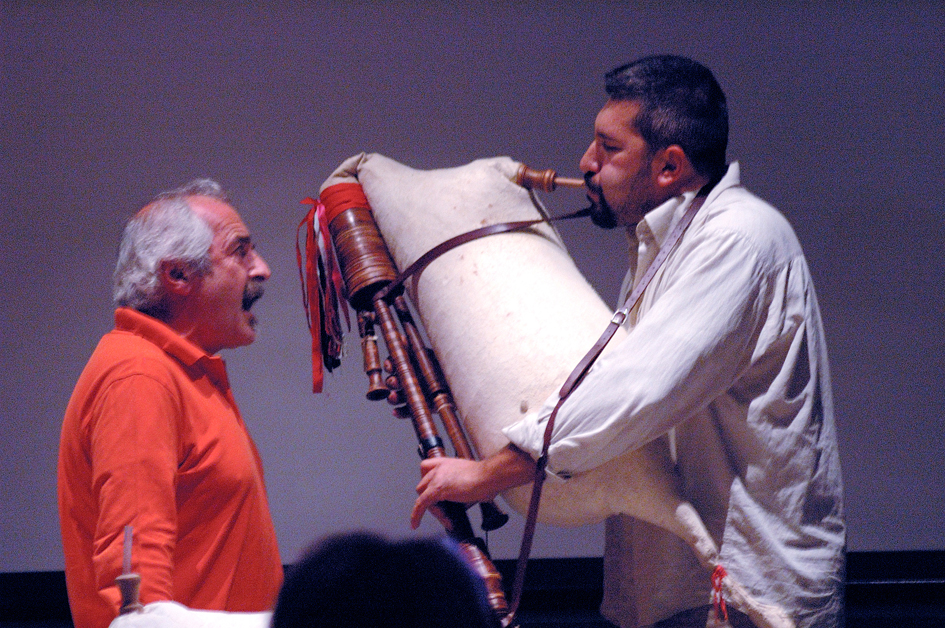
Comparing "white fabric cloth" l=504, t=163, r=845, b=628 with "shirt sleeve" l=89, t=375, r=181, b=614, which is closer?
"shirt sleeve" l=89, t=375, r=181, b=614

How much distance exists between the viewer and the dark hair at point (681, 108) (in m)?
1.62

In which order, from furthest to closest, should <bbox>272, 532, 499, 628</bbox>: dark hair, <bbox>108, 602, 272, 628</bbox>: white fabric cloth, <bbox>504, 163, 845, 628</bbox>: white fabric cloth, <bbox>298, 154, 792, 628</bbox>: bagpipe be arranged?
<bbox>298, 154, 792, 628</bbox>: bagpipe → <bbox>504, 163, 845, 628</bbox>: white fabric cloth → <bbox>108, 602, 272, 628</bbox>: white fabric cloth → <bbox>272, 532, 499, 628</bbox>: dark hair

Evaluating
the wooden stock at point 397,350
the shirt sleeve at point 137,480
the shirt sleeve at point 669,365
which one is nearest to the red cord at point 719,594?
the shirt sleeve at point 669,365

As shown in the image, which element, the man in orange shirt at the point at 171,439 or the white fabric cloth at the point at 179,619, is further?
the man in orange shirt at the point at 171,439

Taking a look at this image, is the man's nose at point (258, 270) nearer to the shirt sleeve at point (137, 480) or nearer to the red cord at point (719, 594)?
the shirt sleeve at point (137, 480)

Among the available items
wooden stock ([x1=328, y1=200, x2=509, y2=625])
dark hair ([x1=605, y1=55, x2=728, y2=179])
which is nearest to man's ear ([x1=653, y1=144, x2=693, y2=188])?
dark hair ([x1=605, y1=55, x2=728, y2=179])

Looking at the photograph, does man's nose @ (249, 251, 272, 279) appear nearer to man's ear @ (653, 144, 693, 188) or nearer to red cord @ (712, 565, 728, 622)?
man's ear @ (653, 144, 693, 188)

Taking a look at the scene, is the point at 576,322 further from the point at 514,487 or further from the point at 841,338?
the point at 841,338

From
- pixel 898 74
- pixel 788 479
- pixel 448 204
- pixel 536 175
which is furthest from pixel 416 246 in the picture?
pixel 898 74

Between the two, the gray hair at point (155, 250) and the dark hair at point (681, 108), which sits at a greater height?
the dark hair at point (681, 108)

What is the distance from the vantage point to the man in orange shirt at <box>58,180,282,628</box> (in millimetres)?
1365

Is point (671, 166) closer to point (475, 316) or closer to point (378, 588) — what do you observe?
point (475, 316)

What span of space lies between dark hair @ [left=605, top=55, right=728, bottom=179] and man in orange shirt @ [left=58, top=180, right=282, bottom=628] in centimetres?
81

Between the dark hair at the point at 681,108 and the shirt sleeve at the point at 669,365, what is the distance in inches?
8.9
